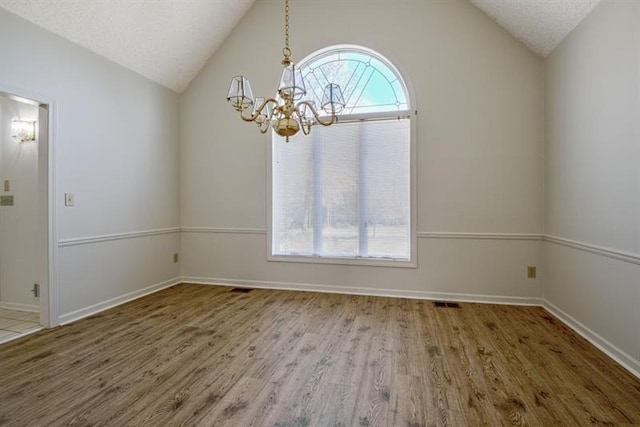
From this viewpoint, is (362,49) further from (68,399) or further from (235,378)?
(68,399)

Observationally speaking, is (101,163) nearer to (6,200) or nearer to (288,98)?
(6,200)

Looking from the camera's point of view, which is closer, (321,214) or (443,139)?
(443,139)

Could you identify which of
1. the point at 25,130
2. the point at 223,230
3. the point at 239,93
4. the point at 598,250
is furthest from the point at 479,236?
the point at 25,130

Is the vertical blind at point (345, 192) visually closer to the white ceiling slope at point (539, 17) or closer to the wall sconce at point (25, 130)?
the white ceiling slope at point (539, 17)

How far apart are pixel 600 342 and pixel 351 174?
2.80m

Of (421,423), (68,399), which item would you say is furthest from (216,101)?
(421,423)

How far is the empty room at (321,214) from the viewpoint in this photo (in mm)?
2035

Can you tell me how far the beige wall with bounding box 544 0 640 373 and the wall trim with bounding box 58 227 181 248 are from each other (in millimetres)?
4635

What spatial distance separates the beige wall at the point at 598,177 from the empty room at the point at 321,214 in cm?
2

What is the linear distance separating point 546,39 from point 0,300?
6474 millimetres

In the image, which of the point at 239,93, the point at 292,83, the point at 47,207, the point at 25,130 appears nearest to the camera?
the point at 292,83

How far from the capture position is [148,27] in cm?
349

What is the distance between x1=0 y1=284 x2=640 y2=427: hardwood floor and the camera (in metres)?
1.73

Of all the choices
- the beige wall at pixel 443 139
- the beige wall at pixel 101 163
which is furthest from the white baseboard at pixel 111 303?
the beige wall at pixel 443 139
